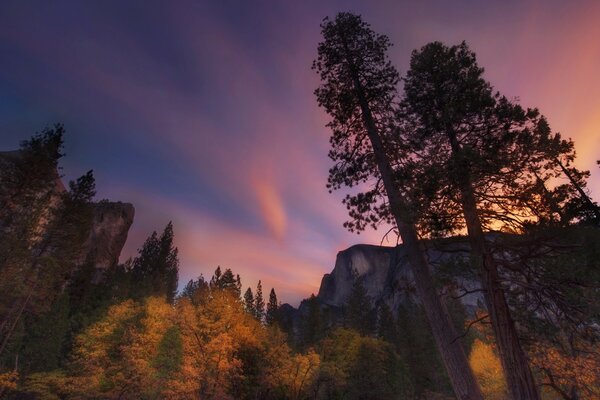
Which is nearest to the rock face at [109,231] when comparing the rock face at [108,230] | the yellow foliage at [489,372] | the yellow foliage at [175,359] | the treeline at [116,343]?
the rock face at [108,230]

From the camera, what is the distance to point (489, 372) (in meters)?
36.2

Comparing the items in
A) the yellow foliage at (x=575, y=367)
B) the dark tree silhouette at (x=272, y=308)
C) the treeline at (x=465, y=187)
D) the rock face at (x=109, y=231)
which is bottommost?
the yellow foliage at (x=575, y=367)

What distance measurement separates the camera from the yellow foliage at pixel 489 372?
33875 millimetres

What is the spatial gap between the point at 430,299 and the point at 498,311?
56.7 inches

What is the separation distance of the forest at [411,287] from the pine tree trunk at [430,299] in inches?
1.4

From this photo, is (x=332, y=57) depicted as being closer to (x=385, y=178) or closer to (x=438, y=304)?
(x=385, y=178)

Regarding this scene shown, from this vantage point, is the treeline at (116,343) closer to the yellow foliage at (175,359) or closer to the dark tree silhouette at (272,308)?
the yellow foliage at (175,359)

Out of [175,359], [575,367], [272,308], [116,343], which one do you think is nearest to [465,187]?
[575,367]

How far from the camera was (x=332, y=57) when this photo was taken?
1191cm

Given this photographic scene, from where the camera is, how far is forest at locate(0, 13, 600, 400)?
8336 mm

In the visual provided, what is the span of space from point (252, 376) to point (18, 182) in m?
28.0

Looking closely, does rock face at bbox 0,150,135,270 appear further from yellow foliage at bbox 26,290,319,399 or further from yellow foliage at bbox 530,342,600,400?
yellow foliage at bbox 530,342,600,400

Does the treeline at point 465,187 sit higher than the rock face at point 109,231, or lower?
lower

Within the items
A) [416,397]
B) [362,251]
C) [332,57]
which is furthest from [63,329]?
[362,251]
